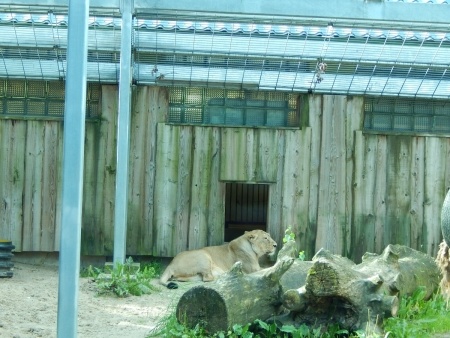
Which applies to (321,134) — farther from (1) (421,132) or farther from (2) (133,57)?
(2) (133,57)

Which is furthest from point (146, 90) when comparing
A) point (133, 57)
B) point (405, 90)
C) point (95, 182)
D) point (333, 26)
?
point (405, 90)

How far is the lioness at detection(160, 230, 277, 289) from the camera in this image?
34.4 ft

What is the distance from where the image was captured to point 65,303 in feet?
14.4

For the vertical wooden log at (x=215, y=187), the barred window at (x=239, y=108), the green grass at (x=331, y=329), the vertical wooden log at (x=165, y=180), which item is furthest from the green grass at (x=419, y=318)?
the vertical wooden log at (x=165, y=180)

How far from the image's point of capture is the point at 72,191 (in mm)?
4395

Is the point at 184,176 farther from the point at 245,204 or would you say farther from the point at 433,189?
the point at 245,204

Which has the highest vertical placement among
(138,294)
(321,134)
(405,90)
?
(405,90)

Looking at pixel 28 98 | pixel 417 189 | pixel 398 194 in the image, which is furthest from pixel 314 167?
pixel 28 98

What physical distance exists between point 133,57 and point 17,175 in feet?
7.92

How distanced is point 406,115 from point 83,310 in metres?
6.04

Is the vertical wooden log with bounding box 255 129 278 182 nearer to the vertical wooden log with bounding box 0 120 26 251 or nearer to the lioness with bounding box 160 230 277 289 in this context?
the lioness with bounding box 160 230 277 289

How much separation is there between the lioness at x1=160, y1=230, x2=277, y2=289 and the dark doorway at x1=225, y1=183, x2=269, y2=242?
11.7 feet

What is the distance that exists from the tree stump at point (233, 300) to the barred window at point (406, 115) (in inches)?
216

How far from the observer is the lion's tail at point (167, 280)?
977 centimetres
